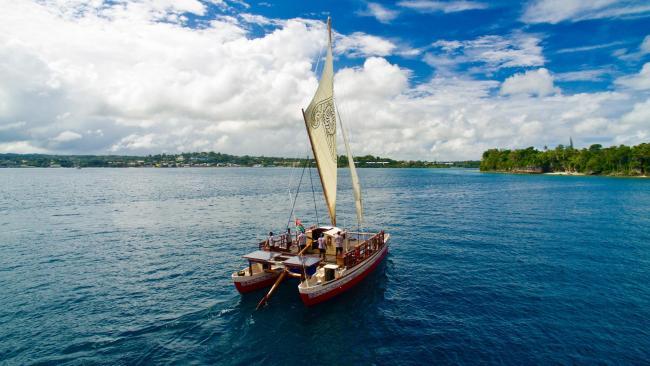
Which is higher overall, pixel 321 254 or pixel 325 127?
pixel 325 127

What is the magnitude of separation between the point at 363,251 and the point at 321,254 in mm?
4506

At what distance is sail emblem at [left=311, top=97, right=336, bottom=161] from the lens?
87.3 ft

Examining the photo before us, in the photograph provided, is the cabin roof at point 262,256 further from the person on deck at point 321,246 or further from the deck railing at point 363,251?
the deck railing at point 363,251

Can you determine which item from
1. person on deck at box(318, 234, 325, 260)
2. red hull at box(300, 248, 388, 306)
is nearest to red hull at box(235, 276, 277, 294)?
person on deck at box(318, 234, 325, 260)

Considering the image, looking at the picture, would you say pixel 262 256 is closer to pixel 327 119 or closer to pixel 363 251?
pixel 363 251

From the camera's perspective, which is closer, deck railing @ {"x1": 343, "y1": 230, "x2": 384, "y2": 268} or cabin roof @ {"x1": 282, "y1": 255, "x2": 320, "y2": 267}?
cabin roof @ {"x1": 282, "y1": 255, "x2": 320, "y2": 267}

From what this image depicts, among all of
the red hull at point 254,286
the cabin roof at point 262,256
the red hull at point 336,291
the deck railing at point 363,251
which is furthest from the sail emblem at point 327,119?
the red hull at point 254,286

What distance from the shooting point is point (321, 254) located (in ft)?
86.1

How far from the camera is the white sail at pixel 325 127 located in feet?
85.3

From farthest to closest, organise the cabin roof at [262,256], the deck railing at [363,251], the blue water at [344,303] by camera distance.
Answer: the deck railing at [363,251], the cabin roof at [262,256], the blue water at [344,303]

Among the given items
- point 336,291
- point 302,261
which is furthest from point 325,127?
point 336,291

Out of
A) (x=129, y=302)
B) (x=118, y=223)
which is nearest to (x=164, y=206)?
(x=118, y=223)

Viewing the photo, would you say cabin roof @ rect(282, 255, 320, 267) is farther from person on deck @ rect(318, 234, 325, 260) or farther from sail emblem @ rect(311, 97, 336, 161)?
sail emblem @ rect(311, 97, 336, 161)

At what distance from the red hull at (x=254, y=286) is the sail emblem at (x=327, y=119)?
38.5 feet
